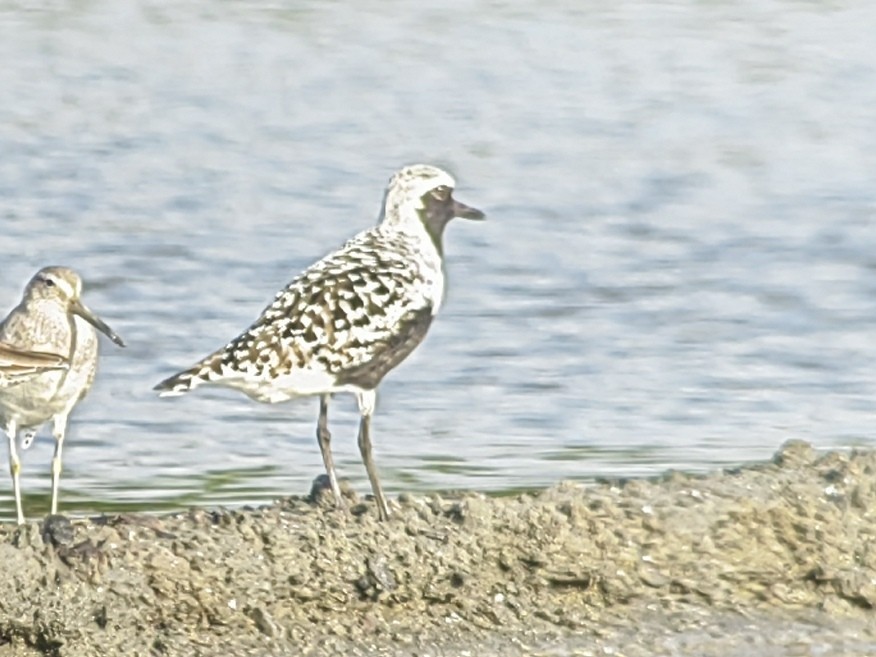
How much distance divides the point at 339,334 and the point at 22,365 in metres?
0.93

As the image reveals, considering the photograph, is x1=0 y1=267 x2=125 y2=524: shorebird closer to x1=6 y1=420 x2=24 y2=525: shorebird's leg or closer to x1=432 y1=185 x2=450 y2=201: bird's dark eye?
x1=6 y1=420 x2=24 y2=525: shorebird's leg

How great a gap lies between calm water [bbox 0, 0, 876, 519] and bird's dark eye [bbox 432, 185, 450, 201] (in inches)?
45.5

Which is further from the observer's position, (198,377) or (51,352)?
(51,352)

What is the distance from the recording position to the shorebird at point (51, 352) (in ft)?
22.8

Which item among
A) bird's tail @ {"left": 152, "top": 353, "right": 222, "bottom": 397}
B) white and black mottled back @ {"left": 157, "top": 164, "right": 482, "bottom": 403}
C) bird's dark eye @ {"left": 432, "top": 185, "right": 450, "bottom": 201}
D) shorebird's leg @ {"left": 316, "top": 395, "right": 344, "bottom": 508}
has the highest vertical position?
bird's dark eye @ {"left": 432, "top": 185, "right": 450, "bottom": 201}

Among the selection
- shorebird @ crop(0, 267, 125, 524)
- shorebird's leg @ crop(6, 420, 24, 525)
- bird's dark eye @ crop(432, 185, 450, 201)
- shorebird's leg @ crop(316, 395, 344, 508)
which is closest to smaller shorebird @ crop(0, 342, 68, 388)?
shorebird @ crop(0, 267, 125, 524)

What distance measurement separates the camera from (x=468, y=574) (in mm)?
6656

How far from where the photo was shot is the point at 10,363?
682cm

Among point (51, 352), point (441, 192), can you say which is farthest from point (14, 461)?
point (441, 192)

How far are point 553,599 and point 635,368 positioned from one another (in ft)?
11.6

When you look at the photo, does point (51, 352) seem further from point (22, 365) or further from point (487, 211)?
point (487, 211)

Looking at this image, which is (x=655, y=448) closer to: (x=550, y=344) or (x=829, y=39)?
(x=550, y=344)

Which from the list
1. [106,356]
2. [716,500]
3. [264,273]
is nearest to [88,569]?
[716,500]

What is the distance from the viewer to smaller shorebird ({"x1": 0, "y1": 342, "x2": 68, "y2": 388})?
268 inches
